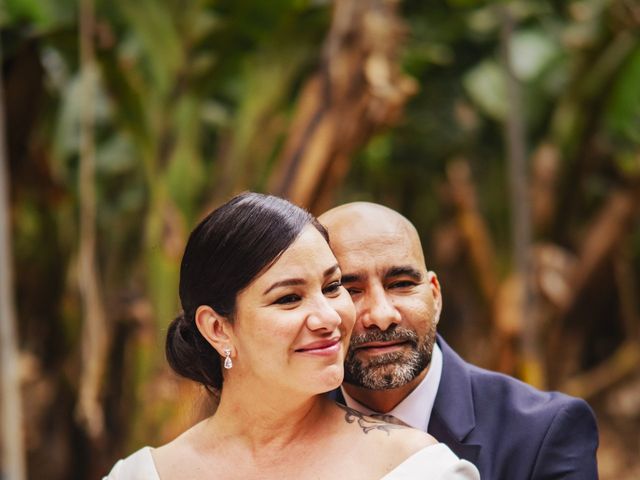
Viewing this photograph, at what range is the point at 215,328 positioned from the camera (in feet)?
7.28

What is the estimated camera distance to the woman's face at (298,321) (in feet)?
6.82

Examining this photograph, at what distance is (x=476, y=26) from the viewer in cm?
695

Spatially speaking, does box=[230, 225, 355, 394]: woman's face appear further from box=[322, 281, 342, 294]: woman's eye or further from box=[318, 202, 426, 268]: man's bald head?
box=[318, 202, 426, 268]: man's bald head

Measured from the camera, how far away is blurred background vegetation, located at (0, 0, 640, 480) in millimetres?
4961

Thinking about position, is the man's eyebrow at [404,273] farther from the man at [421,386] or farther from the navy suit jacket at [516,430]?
the navy suit jacket at [516,430]

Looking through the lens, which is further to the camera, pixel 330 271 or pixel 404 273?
pixel 404 273

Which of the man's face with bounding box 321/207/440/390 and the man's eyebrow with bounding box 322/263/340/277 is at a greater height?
the man's eyebrow with bounding box 322/263/340/277

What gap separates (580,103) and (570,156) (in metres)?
0.36

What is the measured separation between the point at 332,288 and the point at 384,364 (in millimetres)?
289

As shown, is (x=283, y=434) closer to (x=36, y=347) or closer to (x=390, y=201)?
(x=36, y=347)

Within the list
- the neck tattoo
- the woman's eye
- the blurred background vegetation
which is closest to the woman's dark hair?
the woman's eye

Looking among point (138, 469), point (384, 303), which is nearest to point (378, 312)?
point (384, 303)

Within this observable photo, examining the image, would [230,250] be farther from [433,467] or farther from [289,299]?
[433,467]

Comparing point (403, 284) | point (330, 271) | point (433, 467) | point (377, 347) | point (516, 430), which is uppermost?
point (330, 271)
